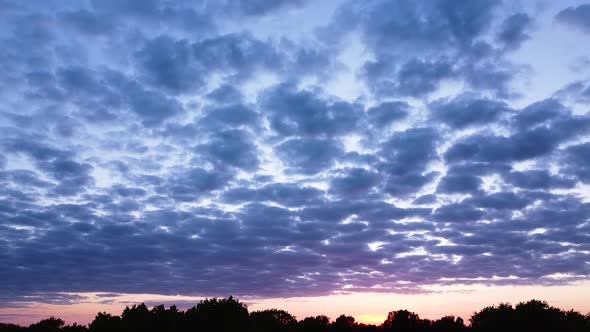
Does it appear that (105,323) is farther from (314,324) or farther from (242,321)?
(314,324)

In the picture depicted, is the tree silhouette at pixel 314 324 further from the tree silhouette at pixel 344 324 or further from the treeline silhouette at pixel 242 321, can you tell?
the treeline silhouette at pixel 242 321

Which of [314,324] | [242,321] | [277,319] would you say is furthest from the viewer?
[314,324]

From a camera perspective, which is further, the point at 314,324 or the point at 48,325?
the point at 314,324

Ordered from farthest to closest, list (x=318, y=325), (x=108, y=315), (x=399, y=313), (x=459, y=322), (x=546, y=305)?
(x=318, y=325)
(x=399, y=313)
(x=459, y=322)
(x=546, y=305)
(x=108, y=315)

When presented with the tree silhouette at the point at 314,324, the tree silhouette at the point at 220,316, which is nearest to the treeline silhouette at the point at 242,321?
the tree silhouette at the point at 220,316

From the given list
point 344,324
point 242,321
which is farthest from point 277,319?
point 242,321

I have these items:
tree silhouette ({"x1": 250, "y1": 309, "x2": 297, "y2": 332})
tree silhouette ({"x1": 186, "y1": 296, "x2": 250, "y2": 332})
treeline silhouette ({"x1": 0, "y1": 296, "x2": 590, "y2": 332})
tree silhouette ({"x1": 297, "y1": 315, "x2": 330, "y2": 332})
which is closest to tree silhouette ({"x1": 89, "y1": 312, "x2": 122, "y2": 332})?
treeline silhouette ({"x1": 0, "y1": 296, "x2": 590, "y2": 332})

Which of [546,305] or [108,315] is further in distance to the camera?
[546,305]

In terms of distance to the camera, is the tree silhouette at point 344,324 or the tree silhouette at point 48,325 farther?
the tree silhouette at point 344,324

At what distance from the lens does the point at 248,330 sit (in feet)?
251

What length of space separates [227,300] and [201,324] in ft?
17.8

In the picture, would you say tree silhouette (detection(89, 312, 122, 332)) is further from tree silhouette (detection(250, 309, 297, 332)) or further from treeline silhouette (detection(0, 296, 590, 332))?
tree silhouette (detection(250, 309, 297, 332))

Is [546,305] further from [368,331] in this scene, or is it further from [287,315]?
[287,315]

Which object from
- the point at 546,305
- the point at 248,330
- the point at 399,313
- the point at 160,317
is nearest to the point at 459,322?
the point at 399,313
